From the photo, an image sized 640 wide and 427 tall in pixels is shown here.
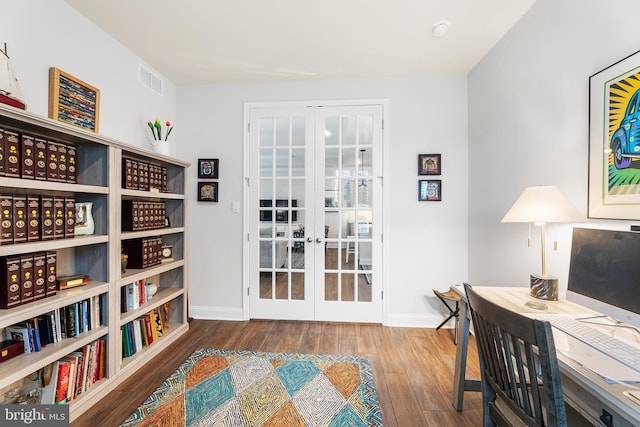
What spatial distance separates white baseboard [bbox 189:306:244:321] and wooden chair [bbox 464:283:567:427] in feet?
8.28

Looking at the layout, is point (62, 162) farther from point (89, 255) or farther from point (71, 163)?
point (89, 255)

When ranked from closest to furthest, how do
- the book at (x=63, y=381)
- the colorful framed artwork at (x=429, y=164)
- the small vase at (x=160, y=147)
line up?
the book at (x=63, y=381) < the small vase at (x=160, y=147) < the colorful framed artwork at (x=429, y=164)

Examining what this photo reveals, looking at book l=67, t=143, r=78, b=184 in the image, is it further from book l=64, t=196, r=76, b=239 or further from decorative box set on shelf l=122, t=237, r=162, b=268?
decorative box set on shelf l=122, t=237, r=162, b=268

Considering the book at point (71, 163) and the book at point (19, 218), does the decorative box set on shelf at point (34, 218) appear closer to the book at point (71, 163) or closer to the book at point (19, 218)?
the book at point (19, 218)

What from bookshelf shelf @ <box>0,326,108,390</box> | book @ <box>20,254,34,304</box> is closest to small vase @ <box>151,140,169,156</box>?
book @ <box>20,254,34,304</box>

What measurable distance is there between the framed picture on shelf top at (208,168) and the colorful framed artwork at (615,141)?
10.1 feet

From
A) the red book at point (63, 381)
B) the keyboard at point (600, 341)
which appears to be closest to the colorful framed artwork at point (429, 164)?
the keyboard at point (600, 341)

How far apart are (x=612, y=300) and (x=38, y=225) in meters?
2.74

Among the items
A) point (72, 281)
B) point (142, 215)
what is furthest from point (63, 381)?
point (142, 215)

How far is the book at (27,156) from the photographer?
141 centimetres

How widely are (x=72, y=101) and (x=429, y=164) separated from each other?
307cm

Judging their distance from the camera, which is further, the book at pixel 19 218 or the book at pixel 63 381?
the book at pixel 63 381

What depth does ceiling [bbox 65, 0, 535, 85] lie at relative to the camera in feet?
6.31

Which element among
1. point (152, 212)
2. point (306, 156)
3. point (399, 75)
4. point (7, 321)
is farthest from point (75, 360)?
point (399, 75)
